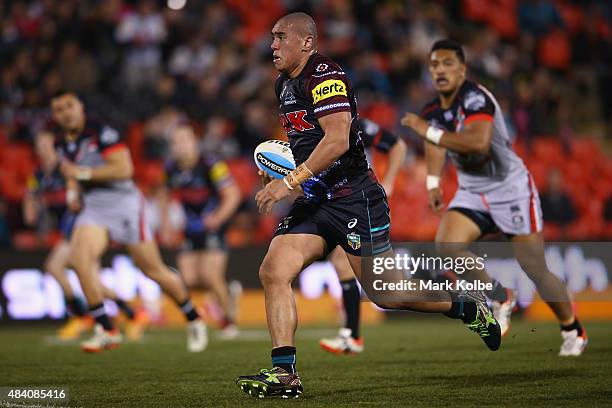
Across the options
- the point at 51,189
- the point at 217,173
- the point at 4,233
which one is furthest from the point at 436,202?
the point at 4,233

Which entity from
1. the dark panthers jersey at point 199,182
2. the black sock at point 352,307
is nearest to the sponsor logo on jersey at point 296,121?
the black sock at point 352,307

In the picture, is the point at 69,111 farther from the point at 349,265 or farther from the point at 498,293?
the point at 498,293

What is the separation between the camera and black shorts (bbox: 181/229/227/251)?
46.6 ft

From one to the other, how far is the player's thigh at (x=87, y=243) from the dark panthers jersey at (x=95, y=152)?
0.35m

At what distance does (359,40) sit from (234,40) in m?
2.55

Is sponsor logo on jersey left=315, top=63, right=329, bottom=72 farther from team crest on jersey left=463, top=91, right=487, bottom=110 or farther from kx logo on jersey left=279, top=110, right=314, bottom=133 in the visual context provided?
team crest on jersey left=463, top=91, right=487, bottom=110

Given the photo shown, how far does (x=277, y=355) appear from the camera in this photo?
654 centimetres

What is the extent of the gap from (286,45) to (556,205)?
1130cm

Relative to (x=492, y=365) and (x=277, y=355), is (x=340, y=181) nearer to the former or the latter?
(x=277, y=355)

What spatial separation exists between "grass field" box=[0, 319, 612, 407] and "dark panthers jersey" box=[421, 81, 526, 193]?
1449mm

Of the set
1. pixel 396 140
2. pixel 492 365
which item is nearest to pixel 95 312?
pixel 396 140

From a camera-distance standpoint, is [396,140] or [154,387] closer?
[154,387]

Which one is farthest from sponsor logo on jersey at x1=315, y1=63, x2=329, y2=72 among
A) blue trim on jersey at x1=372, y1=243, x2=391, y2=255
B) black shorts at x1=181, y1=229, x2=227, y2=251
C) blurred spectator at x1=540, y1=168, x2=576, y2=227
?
blurred spectator at x1=540, y1=168, x2=576, y2=227

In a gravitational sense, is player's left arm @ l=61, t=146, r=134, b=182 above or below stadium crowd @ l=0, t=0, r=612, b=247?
below
